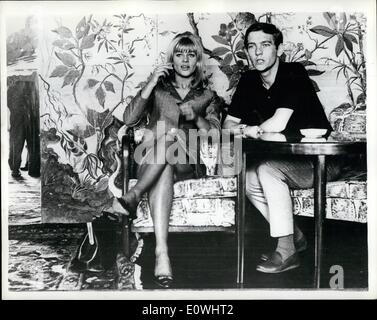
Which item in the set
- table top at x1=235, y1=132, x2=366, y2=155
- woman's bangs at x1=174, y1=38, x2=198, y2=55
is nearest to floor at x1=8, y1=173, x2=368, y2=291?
table top at x1=235, y1=132, x2=366, y2=155

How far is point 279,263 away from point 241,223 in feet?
1.19

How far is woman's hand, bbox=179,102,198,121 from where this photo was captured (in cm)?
296

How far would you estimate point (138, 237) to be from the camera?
2959 mm

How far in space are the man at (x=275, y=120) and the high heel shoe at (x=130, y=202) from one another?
0.73m

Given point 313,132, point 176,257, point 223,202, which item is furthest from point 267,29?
point 176,257

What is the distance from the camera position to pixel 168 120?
295 cm

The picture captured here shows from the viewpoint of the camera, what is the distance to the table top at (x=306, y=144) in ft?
9.40

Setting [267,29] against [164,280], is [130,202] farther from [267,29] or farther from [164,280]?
[267,29]

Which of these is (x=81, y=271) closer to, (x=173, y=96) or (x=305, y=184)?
(x=173, y=96)

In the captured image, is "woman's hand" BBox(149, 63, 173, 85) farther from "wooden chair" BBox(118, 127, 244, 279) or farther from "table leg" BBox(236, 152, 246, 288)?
"table leg" BBox(236, 152, 246, 288)

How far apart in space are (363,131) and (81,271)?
2.05 meters

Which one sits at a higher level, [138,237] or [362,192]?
[362,192]

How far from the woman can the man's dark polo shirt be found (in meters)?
0.18
